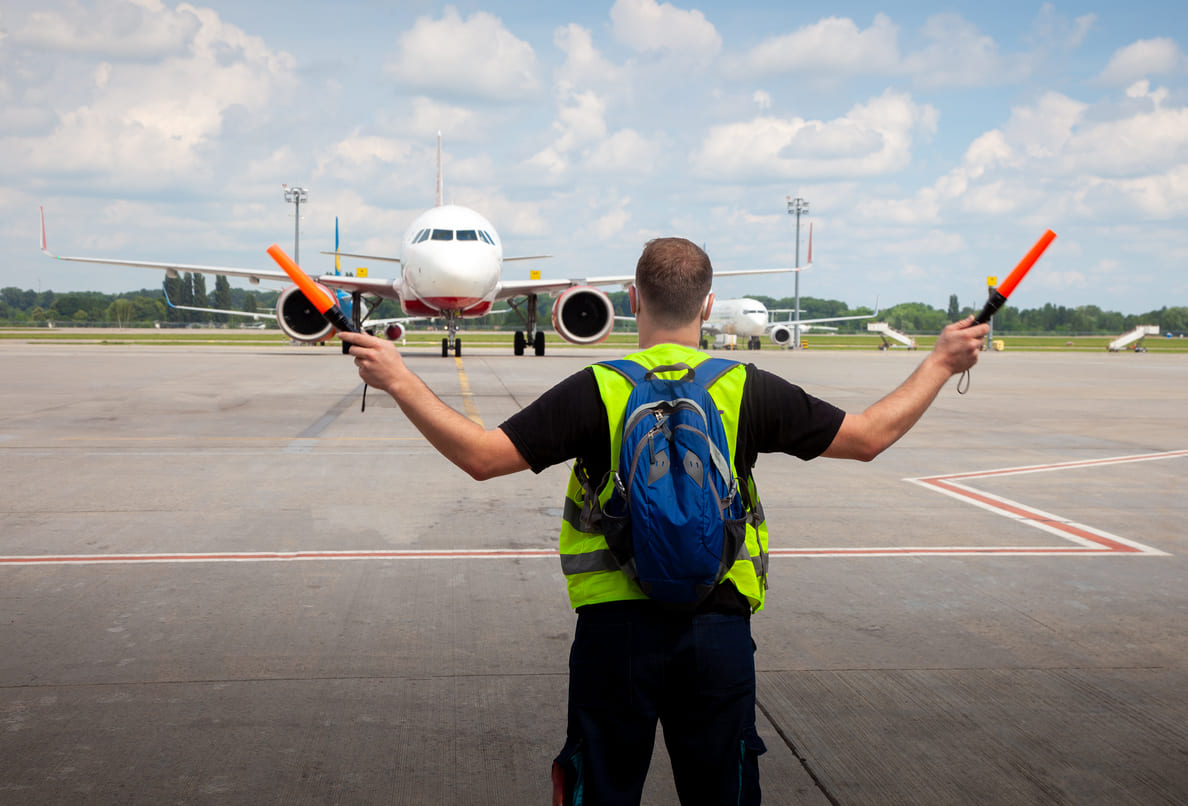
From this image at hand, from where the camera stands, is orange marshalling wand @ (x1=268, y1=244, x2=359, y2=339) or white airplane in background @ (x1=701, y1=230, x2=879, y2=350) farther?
white airplane in background @ (x1=701, y1=230, x2=879, y2=350)

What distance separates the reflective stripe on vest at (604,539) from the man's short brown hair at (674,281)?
0.31 ft

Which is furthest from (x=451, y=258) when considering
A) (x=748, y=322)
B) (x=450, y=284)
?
(x=748, y=322)

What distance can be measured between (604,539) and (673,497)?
306 mm

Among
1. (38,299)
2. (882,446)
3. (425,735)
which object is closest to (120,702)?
(425,735)

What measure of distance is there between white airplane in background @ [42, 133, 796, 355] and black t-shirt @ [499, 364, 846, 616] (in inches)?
903

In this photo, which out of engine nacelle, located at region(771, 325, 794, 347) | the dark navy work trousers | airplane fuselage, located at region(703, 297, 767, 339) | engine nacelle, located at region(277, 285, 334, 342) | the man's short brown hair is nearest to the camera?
the dark navy work trousers

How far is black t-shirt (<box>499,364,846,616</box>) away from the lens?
2463mm

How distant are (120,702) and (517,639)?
5.60 ft

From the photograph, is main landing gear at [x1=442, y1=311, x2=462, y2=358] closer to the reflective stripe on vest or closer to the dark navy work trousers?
the reflective stripe on vest

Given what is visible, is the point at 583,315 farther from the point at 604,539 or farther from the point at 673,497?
the point at 673,497

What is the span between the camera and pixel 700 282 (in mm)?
2574

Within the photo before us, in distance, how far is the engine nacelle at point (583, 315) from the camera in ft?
103

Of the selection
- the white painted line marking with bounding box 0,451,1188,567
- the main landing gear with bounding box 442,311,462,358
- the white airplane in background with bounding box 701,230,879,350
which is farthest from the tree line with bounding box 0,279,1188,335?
the white painted line marking with bounding box 0,451,1188,567

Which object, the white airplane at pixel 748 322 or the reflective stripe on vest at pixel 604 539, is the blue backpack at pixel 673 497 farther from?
the white airplane at pixel 748 322
